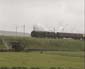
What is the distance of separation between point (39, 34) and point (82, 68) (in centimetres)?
6996

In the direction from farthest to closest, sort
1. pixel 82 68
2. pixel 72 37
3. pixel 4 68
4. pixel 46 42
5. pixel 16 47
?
pixel 72 37 → pixel 46 42 → pixel 16 47 → pixel 82 68 → pixel 4 68

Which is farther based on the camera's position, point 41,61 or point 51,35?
point 51,35

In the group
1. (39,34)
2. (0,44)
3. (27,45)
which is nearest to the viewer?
(0,44)

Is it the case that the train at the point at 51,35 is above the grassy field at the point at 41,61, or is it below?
above

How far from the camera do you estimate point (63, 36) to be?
107188 millimetres

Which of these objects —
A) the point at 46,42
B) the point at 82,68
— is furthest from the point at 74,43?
the point at 82,68

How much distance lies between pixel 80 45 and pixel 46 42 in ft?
35.3

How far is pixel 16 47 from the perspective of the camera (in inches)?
2635

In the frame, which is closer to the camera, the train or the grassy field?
the grassy field

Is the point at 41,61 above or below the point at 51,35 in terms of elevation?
below

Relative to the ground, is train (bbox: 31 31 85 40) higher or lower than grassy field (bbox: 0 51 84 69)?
higher

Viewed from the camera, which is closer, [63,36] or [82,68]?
[82,68]

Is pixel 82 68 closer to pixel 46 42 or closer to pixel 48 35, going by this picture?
pixel 46 42

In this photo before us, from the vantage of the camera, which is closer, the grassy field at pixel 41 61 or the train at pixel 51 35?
the grassy field at pixel 41 61
